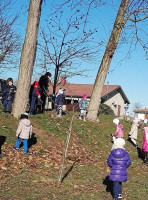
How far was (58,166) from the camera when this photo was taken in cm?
895

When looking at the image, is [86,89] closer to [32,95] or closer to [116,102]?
[116,102]

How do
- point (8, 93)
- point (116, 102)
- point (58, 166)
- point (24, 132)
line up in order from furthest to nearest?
Result: point (116, 102) < point (8, 93) < point (24, 132) < point (58, 166)

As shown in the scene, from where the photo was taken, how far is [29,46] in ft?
38.5

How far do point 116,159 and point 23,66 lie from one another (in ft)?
21.5

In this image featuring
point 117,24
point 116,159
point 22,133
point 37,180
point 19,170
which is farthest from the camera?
point 117,24

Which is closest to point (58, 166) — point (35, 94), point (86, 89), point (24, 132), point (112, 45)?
point (24, 132)

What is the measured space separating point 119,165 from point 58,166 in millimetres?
2808

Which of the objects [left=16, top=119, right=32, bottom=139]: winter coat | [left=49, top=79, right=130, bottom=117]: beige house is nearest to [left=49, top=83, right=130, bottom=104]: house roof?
[left=49, top=79, right=130, bottom=117]: beige house

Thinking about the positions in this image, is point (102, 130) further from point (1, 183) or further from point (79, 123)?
point (1, 183)

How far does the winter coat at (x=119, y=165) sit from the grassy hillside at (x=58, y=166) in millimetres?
665

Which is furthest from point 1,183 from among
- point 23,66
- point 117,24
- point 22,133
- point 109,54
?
point 117,24

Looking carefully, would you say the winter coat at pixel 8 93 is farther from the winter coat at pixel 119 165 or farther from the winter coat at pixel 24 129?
the winter coat at pixel 119 165

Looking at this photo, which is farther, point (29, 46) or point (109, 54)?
point (109, 54)

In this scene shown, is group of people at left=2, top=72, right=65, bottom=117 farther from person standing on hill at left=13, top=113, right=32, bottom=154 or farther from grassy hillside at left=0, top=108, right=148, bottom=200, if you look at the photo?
person standing on hill at left=13, top=113, right=32, bottom=154
